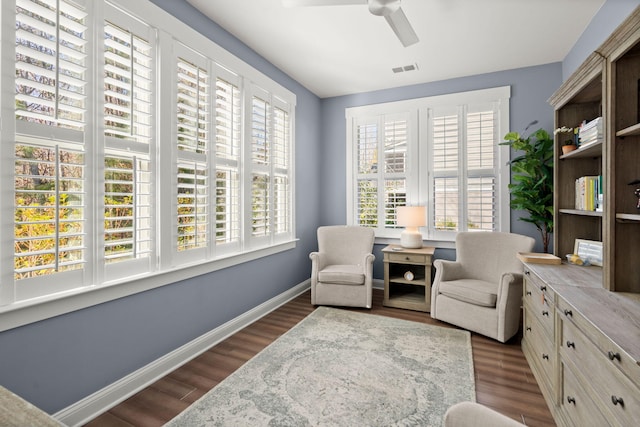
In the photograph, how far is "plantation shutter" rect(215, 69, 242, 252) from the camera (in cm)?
290

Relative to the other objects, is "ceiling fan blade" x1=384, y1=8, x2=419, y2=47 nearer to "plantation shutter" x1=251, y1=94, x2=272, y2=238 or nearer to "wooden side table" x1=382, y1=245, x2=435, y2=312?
"plantation shutter" x1=251, y1=94, x2=272, y2=238

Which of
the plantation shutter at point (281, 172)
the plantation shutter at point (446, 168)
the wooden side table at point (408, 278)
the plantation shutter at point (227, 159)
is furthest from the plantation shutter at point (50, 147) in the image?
the plantation shutter at point (446, 168)

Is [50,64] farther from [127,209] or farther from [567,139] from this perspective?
[567,139]

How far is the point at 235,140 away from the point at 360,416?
2.52m

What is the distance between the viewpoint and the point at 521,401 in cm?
205

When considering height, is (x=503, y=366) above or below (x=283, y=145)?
below

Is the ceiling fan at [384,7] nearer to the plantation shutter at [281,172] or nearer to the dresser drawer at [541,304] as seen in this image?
the plantation shutter at [281,172]

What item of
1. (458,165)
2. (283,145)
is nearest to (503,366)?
(458,165)

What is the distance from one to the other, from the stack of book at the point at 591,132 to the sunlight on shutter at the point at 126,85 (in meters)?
3.02

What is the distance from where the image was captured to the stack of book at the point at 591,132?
2.03 m

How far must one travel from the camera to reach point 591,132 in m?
2.13

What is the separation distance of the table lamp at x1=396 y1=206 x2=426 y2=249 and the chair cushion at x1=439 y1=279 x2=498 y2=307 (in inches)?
28.8

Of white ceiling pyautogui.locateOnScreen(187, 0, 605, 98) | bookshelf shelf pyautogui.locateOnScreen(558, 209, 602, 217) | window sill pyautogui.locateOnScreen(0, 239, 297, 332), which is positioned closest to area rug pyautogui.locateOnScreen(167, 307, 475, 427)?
window sill pyautogui.locateOnScreen(0, 239, 297, 332)

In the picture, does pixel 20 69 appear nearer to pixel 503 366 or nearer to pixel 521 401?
pixel 521 401
